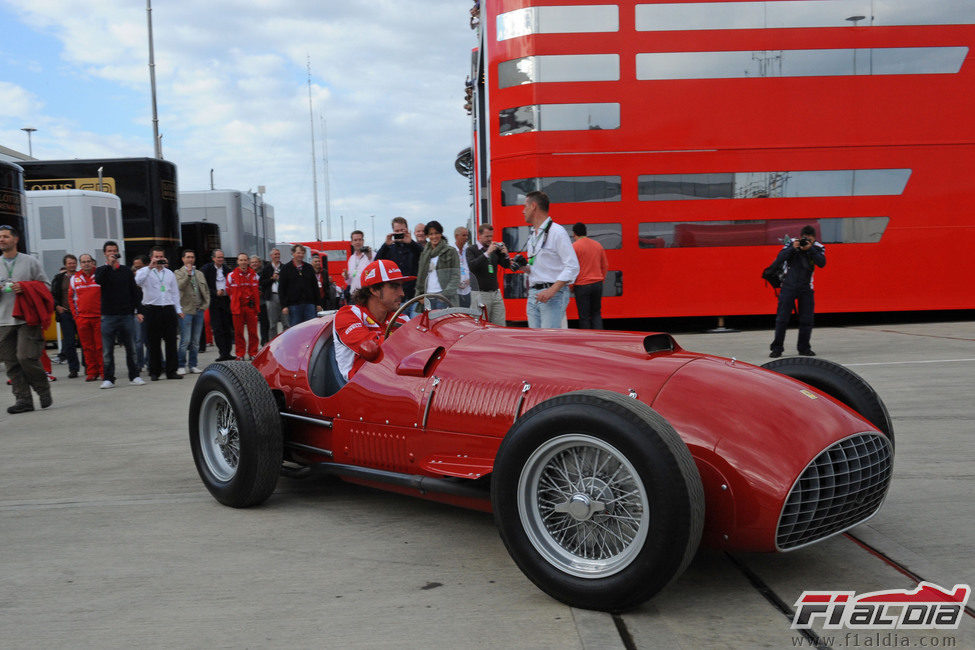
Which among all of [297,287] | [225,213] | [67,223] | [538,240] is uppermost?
[225,213]

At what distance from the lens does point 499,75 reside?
1395 centimetres

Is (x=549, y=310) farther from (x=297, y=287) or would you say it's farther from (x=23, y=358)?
(x=297, y=287)

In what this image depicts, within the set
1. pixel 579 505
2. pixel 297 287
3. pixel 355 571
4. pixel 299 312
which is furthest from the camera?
pixel 299 312

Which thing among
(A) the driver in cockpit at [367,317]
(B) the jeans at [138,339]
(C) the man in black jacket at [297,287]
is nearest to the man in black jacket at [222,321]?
(C) the man in black jacket at [297,287]

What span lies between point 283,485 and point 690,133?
10.8m

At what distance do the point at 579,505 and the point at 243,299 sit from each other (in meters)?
9.99

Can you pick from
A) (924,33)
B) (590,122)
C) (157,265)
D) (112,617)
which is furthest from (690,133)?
(112,617)

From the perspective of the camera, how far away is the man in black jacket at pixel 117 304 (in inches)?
407

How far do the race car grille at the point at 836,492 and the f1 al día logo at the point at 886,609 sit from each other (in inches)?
8.1

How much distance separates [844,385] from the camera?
145 inches

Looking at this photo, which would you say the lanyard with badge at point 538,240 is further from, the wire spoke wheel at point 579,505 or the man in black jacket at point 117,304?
the man in black jacket at point 117,304

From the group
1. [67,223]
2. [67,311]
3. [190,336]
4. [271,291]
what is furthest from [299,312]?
[67,223]

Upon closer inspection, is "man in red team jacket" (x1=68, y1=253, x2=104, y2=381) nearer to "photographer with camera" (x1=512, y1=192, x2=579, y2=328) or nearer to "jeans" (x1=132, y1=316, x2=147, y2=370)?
"jeans" (x1=132, y1=316, x2=147, y2=370)

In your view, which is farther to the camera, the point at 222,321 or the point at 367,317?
the point at 222,321
